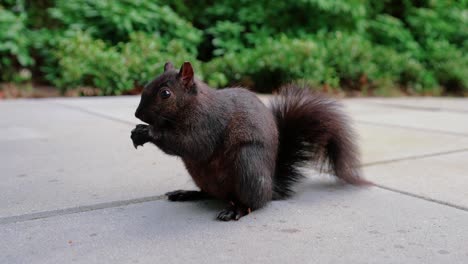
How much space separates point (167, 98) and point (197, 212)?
1.95 feet

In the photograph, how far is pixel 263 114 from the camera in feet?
8.31

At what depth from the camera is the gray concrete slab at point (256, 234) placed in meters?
1.88

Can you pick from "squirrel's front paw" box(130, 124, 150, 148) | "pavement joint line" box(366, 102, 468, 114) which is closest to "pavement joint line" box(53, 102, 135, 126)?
"squirrel's front paw" box(130, 124, 150, 148)

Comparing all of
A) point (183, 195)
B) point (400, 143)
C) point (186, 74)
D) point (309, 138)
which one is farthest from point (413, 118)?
point (186, 74)

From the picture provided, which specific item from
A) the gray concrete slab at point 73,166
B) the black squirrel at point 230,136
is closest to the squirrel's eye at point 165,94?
the black squirrel at point 230,136

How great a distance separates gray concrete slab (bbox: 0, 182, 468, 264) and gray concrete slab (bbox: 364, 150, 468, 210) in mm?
214

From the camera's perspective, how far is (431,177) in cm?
314

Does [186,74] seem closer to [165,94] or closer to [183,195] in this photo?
[165,94]

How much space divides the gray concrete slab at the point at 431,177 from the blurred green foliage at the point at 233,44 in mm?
3412

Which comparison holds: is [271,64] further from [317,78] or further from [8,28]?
[8,28]

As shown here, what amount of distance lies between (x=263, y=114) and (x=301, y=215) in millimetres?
520

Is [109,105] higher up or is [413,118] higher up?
[413,118]

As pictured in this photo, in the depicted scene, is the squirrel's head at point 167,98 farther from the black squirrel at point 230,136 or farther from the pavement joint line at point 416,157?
the pavement joint line at point 416,157

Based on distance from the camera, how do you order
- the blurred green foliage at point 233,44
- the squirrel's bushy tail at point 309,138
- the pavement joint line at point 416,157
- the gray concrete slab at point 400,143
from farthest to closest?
1. the blurred green foliage at point 233,44
2. the gray concrete slab at point 400,143
3. the pavement joint line at point 416,157
4. the squirrel's bushy tail at point 309,138
